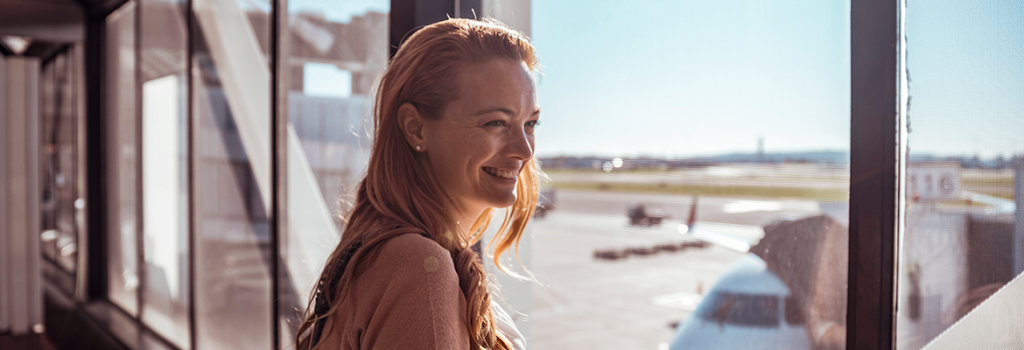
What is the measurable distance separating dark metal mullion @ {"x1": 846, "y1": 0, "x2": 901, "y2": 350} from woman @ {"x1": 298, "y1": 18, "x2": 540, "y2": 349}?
20.8 inches

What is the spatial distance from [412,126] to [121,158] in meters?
5.04

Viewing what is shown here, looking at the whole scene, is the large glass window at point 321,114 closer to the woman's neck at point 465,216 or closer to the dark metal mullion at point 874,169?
the woman's neck at point 465,216

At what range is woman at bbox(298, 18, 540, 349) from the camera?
847mm

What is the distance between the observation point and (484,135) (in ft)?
3.22

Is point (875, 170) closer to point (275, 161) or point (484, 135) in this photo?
point (484, 135)

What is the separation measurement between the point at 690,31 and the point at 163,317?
14.3 feet

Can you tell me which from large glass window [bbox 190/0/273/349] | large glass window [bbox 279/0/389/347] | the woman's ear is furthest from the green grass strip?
large glass window [bbox 190/0/273/349]

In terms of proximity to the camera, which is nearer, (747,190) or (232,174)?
(747,190)

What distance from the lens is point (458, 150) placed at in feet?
3.23

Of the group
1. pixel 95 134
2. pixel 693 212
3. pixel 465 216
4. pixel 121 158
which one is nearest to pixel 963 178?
pixel 693 212

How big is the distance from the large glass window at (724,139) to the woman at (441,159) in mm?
457

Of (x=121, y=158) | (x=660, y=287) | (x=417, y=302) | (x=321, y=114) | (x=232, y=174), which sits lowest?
(x=660, y=287)

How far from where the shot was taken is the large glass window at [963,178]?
0.85 metres

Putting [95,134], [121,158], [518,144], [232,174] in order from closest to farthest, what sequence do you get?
[518,144]
[232,174]
[121,158]
[95,134]
